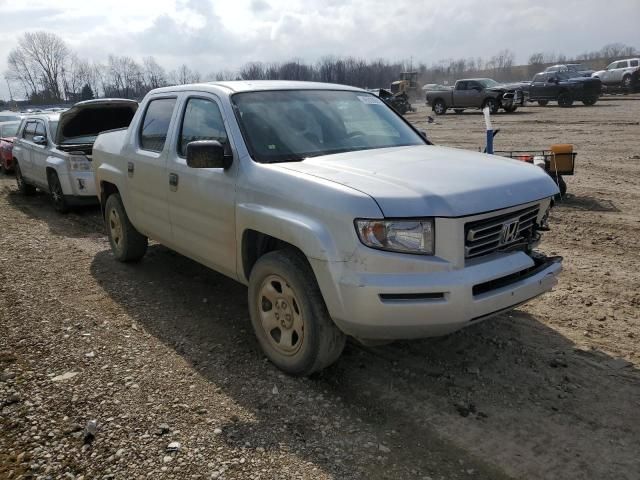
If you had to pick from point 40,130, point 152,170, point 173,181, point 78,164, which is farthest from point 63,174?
point 173,181

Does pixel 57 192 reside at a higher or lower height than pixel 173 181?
lower

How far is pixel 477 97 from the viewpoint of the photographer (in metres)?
29.4

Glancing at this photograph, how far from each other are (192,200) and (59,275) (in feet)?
8.60

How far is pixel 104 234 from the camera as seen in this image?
315 inches

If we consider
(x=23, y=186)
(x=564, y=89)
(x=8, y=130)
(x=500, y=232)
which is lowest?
(x=23, y=186)

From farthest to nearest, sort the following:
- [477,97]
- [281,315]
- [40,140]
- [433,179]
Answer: [477,97]
[40,140]
[281,315]
[433,179]

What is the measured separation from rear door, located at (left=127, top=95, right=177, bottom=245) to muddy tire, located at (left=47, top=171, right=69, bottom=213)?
442 cm

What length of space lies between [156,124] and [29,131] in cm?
722

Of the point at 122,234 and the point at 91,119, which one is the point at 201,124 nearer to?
the point at 122,234

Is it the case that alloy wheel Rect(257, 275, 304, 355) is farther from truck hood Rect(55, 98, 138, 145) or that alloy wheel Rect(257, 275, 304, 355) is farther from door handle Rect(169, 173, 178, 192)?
truck hood Rect(55, 98, 138, 145)

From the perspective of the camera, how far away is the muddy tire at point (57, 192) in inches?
364

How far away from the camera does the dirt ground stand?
112 inches

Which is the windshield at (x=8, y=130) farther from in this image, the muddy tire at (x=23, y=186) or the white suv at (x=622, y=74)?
the white suv at (x=622, y=74)

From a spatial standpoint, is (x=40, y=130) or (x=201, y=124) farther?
(x=40, y=130)
